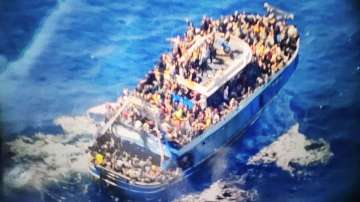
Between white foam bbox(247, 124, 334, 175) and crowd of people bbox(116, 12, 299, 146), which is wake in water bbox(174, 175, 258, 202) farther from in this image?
crowd of people bbox(116, 12, 299, 146)

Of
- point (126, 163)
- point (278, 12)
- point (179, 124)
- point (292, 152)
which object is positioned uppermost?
point (278, 12)

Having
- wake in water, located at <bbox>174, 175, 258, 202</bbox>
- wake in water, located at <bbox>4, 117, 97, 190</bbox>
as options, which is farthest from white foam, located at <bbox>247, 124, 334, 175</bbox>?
wake in water, located at <bbox>4, 117, 97, 190</bbox>

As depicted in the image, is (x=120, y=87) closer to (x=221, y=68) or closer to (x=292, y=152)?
(x=221, y=68)

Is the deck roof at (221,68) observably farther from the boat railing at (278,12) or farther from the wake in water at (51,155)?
the wake in water at (51,155)

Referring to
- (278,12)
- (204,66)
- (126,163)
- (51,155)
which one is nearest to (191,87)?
(204,66)

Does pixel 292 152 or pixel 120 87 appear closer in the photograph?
pixel 120 87

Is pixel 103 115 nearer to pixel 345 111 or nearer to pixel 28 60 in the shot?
pixel 28 60
